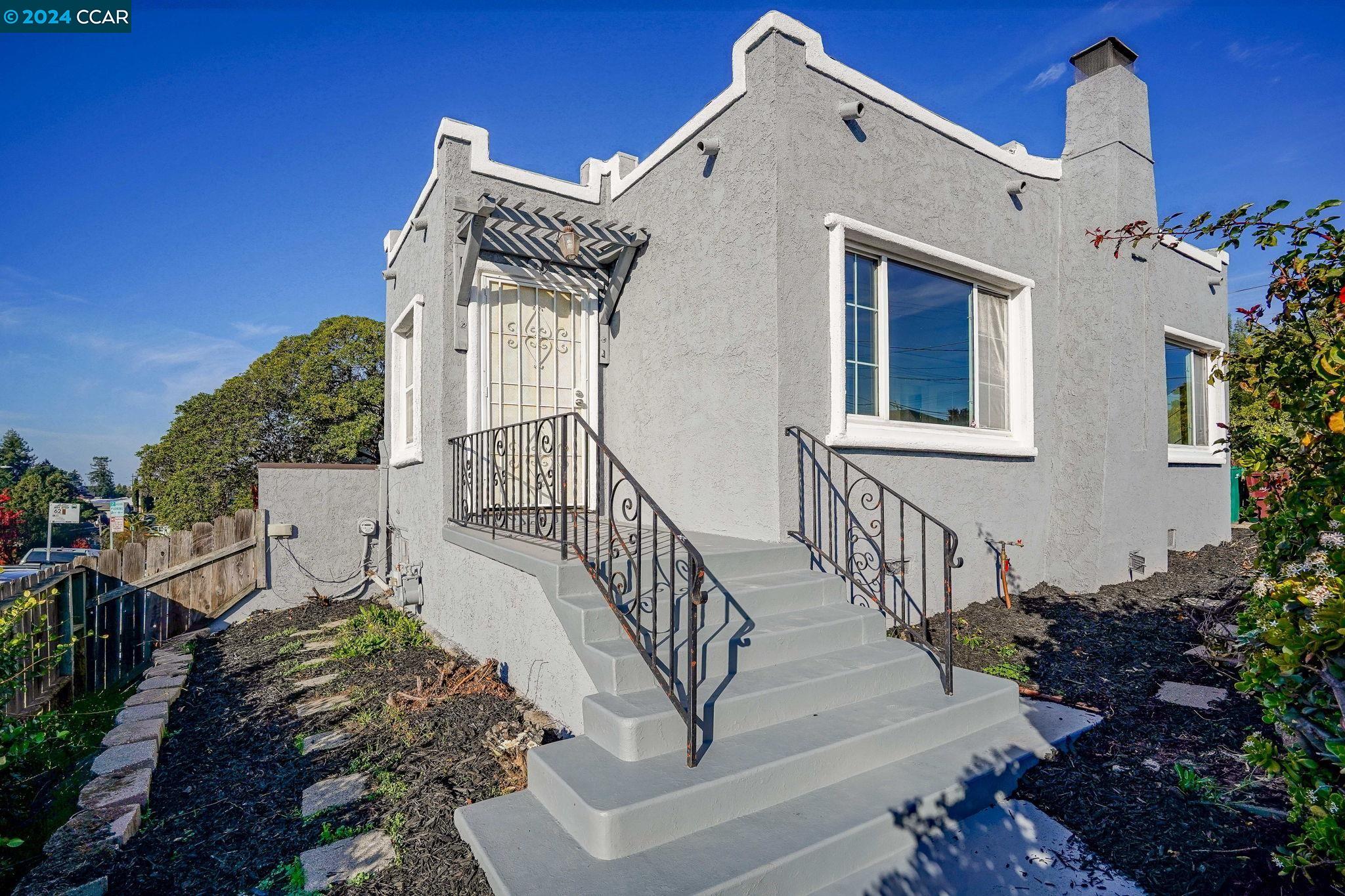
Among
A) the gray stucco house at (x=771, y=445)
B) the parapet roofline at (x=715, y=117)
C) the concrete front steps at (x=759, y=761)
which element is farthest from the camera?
the parapet roofline at (x=715, y=117)

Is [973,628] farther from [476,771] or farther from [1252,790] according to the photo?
[476,771]

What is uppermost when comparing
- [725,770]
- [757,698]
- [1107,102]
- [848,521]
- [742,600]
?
[1107,102]

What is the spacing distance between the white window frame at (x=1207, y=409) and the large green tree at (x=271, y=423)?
1511cm

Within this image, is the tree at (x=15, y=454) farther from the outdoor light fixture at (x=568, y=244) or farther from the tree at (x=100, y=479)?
the outdoor light fixture at (x=568, y=244)

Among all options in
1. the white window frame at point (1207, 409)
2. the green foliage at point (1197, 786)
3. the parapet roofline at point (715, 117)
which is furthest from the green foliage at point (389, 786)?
the white window frame at point (1207, 409)

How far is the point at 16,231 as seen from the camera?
632 inches

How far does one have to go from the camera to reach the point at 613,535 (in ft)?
11.0

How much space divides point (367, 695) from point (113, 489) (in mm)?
97652

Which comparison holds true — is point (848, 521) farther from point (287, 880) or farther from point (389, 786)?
point (287, 880)

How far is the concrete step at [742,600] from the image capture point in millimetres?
3111

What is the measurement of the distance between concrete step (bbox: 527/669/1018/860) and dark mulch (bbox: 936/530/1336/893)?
0.55m

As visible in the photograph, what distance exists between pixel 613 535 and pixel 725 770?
4.50 feet

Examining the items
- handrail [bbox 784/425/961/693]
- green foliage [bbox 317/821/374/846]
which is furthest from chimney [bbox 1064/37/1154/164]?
green foliage [bbox 317/821/374/846]

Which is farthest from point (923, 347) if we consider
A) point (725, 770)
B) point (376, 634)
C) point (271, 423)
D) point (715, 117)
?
point (271, 423)
